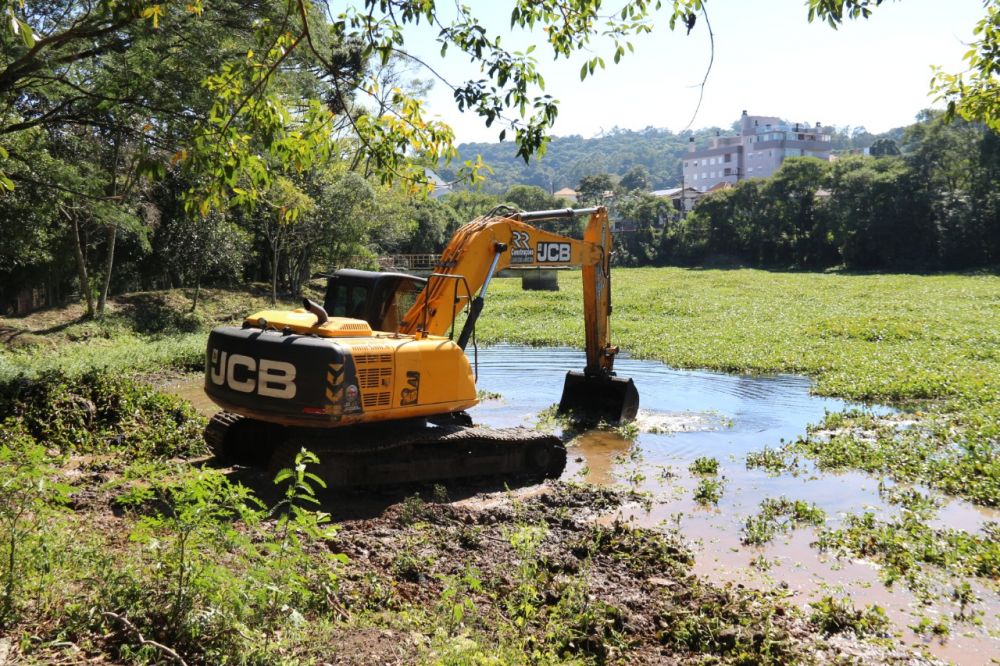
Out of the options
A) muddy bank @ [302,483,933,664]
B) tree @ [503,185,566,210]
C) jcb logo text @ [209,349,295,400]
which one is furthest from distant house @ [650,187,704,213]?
muddy bank @ [302,483,933,664]

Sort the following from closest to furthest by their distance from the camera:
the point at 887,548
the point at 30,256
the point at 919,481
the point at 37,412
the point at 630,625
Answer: the point at 630,625, the point at 887,548, the point at 919,481, the point at 37,412, the point at 30,256

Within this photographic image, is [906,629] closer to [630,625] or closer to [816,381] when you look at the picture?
[630,625]

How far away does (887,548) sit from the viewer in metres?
7.61

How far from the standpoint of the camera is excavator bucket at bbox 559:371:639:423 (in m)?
13.2

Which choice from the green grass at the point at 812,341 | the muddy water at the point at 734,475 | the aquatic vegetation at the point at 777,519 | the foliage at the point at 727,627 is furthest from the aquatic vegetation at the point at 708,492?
the foliage at the point at 727,627

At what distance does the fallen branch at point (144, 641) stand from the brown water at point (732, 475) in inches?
182

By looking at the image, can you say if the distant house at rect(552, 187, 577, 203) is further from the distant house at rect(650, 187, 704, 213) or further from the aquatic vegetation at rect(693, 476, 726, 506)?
the aquatic vegetation at rect(693, 476, 726, 506)

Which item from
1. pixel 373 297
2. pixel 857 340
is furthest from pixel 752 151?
pixel 373 297

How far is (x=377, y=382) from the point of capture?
8672 mm

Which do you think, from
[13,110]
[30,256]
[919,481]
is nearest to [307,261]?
[30,256]

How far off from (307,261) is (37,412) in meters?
29.8

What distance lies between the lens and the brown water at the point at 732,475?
22.0 feet

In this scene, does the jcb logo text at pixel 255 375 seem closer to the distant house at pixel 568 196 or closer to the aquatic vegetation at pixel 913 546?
the aquatic vegetation at pixel 913 546

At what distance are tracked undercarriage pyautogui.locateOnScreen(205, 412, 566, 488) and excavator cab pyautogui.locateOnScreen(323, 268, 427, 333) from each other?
4.63 feet
